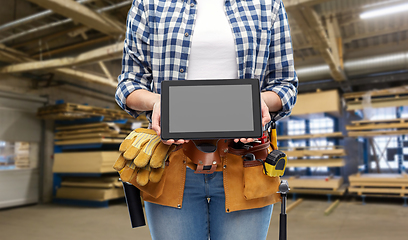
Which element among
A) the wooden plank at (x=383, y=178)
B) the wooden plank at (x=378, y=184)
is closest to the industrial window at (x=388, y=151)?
the wooden plank at (x=383, y=178)

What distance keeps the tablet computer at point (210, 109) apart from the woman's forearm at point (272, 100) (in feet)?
0.42

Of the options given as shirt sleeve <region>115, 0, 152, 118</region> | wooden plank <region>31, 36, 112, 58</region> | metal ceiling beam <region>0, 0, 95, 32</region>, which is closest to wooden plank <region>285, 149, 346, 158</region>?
wooden plank <region>31, 36, 112, 58</region>

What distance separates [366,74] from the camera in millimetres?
8016

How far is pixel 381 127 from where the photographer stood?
22.9ft

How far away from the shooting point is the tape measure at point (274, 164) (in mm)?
817

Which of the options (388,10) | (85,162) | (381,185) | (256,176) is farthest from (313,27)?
(85,162)

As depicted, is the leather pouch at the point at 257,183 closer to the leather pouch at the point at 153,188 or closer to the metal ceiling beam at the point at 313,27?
the leather pouch at the point at 153,188

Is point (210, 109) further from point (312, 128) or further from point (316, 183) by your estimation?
point (312, 128)

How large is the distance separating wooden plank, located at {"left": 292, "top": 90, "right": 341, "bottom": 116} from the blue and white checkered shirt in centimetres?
703

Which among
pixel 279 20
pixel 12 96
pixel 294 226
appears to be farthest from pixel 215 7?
pixel 12 96

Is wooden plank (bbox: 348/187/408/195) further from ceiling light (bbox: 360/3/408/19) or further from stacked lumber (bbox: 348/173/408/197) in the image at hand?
ceiling light (bbox: 360/3/408/19)

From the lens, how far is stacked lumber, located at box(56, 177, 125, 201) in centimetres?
713

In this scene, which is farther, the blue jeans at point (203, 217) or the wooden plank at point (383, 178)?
the wooden plank at point (383, 178)

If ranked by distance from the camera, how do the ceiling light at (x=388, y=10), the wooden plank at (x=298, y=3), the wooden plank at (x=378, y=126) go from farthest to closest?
the wooden plank at (x=378, y=126)
the ceiling light at (x=388, y=10)
the wooden plank at (x=298, y=3)
